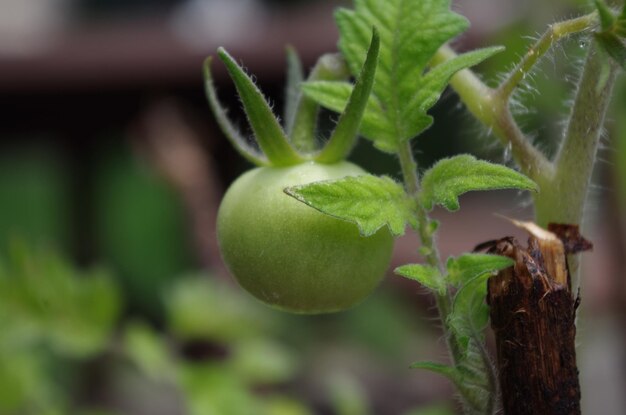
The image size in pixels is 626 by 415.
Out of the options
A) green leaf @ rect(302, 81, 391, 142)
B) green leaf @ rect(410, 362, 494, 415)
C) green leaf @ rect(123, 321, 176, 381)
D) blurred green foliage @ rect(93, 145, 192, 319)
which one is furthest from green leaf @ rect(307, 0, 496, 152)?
blurred green foliage @ rect(93, 145, 192, 319)

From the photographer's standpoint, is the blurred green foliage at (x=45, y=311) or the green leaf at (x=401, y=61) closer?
the green leaf at (x=401, y=61)

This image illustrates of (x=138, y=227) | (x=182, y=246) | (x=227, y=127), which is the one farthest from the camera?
(x=138, y=227)

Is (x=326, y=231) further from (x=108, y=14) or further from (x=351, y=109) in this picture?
(x=108, y=14)

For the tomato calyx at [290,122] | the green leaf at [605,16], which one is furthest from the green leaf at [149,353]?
the green leaf at [605,16]

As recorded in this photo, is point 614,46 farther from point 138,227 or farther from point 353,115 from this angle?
point 138,227

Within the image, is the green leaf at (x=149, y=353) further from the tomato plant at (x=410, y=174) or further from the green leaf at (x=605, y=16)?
the green leaf at (x=605, y=16)

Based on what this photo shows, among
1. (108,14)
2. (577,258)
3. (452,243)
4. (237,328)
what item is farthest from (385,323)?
(108,14)

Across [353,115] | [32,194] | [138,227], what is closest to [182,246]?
[138,227]
